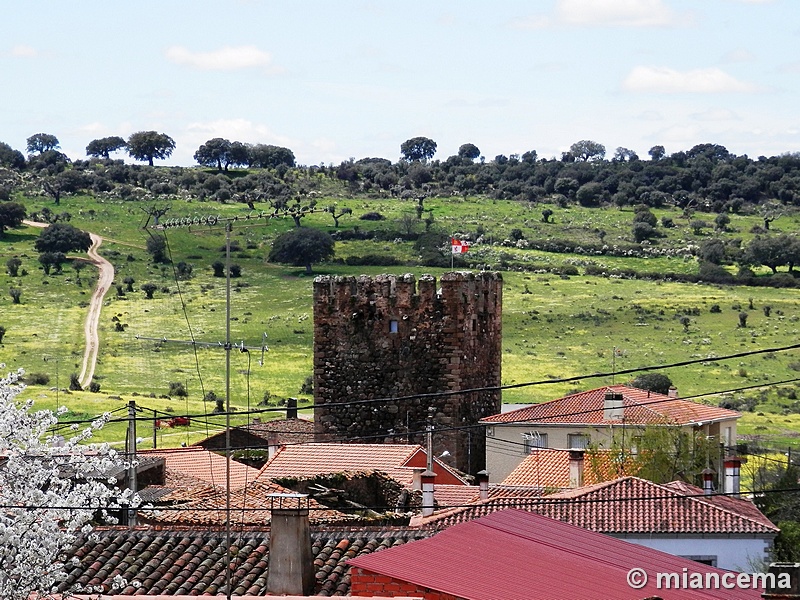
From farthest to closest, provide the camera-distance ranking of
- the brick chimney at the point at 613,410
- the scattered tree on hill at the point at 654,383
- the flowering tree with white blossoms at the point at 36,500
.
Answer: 1. the scattered tree on hill at the point at 654,383
2. the brick chimney at the point at 613,410
3. the flowering tree with white blossoms at the point at 36,500

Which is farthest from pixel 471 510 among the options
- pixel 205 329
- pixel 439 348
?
pixel 205 329

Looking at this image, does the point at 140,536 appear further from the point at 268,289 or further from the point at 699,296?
the point at 699,296

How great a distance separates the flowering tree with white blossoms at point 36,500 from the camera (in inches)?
736

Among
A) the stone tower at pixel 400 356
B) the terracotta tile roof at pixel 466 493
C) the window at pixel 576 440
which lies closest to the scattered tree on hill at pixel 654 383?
the window at pixel 576 440

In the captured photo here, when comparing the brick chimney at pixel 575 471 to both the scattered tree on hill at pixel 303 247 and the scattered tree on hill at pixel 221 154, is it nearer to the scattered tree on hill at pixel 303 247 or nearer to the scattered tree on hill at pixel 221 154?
the scattered tree on hill at pixel 303 247

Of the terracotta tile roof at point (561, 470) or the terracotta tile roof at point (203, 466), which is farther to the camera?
the terracotta tile roof at point (561, 470)

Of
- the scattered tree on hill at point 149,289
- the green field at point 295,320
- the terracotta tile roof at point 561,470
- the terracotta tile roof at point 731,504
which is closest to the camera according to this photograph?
the terracotta tile roof at point 731,504

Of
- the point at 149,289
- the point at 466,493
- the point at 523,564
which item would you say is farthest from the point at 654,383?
the point at 523,564

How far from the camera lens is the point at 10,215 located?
120 meters

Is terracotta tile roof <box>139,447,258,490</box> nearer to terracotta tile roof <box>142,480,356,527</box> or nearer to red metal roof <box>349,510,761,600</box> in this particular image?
terracotta tile roof <box>142,480,356,527</box>

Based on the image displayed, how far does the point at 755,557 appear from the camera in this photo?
2777cm

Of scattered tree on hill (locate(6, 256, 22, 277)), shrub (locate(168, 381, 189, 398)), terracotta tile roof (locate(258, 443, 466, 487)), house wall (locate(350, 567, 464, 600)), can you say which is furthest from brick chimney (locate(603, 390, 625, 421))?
scattered tree on hill (locate(6, 256, 22, 277))

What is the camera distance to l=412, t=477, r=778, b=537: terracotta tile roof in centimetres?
2722

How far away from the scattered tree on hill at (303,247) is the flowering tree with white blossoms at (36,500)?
80249 millimetres
